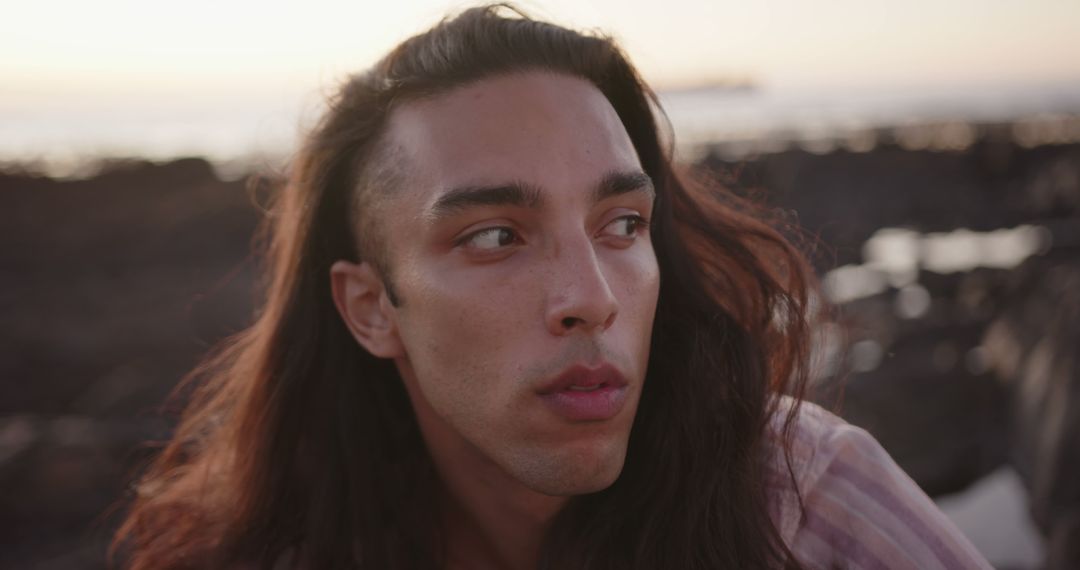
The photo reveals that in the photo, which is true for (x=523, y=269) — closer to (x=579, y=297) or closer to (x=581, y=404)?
(x=579, y=297)

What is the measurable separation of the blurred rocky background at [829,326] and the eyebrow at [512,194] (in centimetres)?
88

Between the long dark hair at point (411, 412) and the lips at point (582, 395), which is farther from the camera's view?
the long dark hair at point (411, 412)

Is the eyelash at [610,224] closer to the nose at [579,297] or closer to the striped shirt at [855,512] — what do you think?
the nose at [579,297]

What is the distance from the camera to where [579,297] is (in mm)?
2070

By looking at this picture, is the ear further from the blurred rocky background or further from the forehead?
the blurred rocky background

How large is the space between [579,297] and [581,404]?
24 cm

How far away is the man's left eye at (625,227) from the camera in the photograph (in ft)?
7.57

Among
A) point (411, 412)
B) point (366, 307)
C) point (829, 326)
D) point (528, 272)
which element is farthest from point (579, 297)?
point (829, 326)

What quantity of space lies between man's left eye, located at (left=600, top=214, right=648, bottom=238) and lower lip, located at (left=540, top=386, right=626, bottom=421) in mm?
438

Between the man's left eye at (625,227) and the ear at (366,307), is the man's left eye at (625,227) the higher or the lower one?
the higher one

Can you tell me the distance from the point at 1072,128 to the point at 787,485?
56.8 metres

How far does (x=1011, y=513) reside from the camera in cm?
698

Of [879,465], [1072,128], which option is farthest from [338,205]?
[1072,128]

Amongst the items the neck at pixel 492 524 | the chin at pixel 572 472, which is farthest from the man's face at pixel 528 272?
the neck at pixel 492 524
